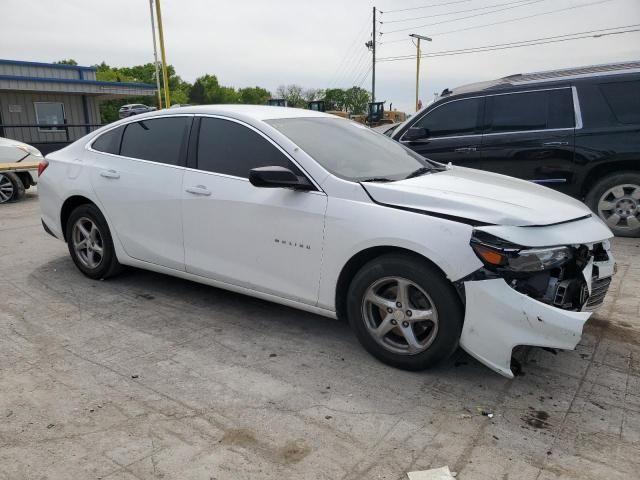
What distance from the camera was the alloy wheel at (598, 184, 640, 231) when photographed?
21.7 ft

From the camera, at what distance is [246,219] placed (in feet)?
12.7

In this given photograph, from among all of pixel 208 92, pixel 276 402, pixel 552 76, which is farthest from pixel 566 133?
pixel 208 92

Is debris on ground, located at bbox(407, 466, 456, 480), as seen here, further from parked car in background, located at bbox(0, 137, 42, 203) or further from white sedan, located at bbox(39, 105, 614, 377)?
parked car in background, located at bbox(0, 137, 42, 203)

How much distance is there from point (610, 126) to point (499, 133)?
1.29 meters

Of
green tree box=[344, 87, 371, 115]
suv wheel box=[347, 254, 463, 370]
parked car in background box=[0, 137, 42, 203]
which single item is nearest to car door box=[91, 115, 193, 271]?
suv wheel box=[347, 254, 463, 370]

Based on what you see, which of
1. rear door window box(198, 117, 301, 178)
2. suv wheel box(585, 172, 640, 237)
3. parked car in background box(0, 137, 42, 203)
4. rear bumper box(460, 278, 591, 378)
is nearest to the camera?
rear bumper box(460, 278, 591, 378)

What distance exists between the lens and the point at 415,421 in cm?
288

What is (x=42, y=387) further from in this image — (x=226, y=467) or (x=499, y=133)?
(x=499, y=133)

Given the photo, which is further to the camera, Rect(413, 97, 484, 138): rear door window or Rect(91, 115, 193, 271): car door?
Rect(413, 97, 484, 138): rear door window

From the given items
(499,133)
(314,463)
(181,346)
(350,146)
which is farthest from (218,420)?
(499,133)

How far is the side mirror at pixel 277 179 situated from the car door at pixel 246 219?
0.22 feet

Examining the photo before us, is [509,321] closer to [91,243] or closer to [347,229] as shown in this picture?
[347,229]

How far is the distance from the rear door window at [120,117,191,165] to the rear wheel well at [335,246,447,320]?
176 centimetres

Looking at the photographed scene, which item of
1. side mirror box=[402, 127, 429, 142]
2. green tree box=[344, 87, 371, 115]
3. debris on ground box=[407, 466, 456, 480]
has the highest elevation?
green tree box=[344, 87, 371, 115]
